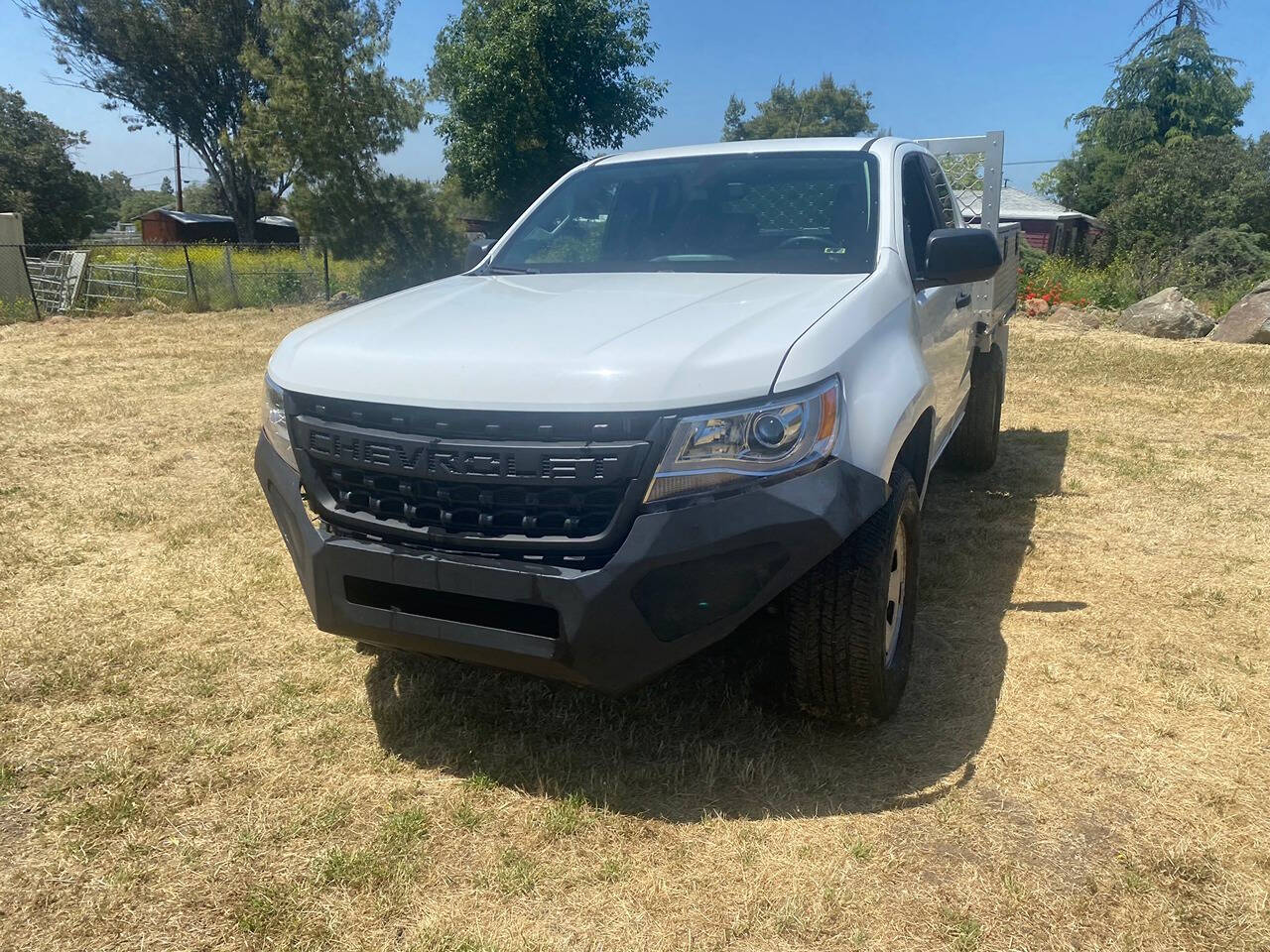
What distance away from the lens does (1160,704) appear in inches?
122

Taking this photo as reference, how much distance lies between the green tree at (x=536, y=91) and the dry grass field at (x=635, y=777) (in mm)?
22674

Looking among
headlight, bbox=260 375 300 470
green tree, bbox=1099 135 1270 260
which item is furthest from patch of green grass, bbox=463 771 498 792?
green tree, bbox=1099 135 1270 260

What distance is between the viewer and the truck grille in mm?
2197

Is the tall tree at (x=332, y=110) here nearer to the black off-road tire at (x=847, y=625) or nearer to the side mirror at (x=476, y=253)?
the side mirror at (x=476, y=253)

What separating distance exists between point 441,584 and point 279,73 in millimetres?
20463

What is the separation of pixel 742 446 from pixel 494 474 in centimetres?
59

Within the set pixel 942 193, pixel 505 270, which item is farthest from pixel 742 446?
pixel 942 193

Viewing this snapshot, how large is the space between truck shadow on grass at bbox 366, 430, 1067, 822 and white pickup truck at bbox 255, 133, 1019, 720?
173 mm

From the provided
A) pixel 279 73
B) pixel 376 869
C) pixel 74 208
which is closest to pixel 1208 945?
pixel 376 869

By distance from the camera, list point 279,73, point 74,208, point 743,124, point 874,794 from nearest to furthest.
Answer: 1. point 874,794
2. point 279,73
3. point 74,208
4. point 743,124

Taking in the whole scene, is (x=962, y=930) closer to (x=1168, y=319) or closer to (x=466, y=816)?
(x=466, y=816)

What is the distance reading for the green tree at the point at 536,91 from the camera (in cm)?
2453

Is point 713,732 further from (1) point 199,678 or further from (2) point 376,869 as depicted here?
(1) point 199,678

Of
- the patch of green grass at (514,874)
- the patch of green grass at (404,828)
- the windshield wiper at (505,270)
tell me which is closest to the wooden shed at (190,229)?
the windshield wiper at (505,270)
